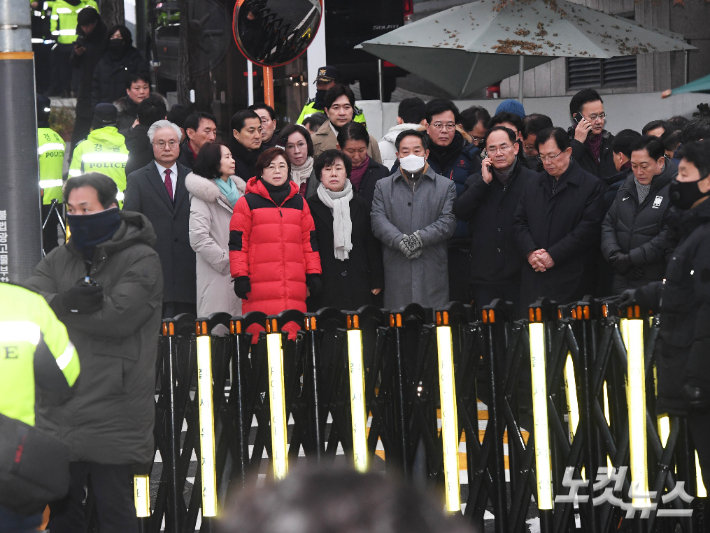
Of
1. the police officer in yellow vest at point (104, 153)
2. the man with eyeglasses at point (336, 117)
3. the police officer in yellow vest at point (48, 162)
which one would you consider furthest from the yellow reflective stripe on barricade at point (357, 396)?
the police officer in yellow vest at point (48, 162)

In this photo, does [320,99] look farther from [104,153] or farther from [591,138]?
[591,138]

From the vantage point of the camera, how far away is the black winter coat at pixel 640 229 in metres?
7.32

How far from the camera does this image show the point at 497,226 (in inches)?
319

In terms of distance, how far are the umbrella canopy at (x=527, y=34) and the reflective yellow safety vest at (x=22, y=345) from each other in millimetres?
6865

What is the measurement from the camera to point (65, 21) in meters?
18.4

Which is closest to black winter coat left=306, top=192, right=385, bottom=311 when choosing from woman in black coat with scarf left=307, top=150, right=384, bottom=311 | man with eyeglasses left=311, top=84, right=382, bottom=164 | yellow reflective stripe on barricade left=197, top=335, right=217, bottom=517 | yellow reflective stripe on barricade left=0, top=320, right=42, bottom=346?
woman in black coat with scarf left=307, top=150, right=384, bottom=311

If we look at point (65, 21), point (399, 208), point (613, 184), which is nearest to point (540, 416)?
point (399, 208)

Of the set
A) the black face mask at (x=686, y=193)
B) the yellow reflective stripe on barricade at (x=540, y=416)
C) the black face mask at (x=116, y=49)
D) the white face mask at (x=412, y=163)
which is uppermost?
the black face mask at (x=116, y=49)

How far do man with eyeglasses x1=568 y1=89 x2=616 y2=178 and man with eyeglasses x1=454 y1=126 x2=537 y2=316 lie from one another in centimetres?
75

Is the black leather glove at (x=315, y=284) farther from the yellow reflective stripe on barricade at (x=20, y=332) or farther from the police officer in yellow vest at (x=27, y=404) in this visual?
the yellow reflective stripe on barricade at (x=20, y=332)

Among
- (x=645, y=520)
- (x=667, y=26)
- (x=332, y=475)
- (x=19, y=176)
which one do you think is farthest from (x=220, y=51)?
(x=332, y=475)

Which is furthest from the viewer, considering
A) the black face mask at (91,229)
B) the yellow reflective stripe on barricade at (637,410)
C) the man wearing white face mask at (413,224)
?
the man wearing white face mask at (413,224)

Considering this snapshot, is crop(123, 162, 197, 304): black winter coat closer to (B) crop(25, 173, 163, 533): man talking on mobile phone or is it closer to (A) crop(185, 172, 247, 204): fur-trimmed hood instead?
(A) crop(185, 172, 247, 204): fur-trimmed hood

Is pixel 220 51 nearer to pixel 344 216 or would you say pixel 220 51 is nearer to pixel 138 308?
pixel 344 216
